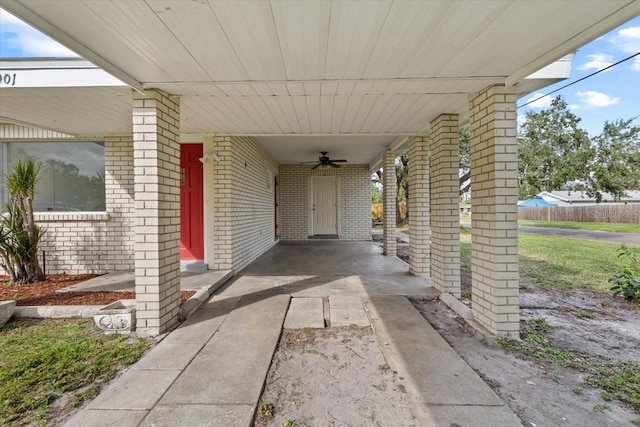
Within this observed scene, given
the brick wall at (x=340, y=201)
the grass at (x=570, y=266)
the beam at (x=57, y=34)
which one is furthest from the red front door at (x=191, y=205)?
the grass at (x=570, y=266)

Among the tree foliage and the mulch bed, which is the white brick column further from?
the tree foliage

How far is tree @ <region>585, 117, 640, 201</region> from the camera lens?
15954mm

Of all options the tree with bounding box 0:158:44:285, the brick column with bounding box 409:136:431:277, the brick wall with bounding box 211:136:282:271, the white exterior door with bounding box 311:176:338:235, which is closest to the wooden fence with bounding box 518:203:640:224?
the white exterior door with bounding box 311:176:338:235

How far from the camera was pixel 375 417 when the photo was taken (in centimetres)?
166

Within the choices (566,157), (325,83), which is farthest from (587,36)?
(566,157)

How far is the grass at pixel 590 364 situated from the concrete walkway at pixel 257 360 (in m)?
0.67

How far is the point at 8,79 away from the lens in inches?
118

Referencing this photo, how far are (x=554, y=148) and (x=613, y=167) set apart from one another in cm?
384

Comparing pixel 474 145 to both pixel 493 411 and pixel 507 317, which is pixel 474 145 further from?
pixel 493 411

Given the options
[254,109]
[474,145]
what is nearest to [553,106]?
[474,145]

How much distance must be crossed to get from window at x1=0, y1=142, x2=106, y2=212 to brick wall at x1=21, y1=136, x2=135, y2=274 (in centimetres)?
24

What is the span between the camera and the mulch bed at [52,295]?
3.53m

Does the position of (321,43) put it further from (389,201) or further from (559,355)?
(389,201)

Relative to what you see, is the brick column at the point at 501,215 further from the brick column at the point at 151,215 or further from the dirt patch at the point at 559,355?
the brick column at the point at 151,215
